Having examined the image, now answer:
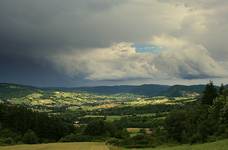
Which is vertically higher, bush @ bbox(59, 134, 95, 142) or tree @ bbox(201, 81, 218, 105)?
tree @ bbox(201, 81, 218, 105)

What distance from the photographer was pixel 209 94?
147000mm

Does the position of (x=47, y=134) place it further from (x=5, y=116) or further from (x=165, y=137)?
(x=165, y=137)

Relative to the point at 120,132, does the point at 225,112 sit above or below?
above

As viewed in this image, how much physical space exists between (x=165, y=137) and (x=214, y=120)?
1786 centimetres

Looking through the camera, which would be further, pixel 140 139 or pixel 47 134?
pixel 47 134

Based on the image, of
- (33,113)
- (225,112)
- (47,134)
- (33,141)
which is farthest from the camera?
(33,113)

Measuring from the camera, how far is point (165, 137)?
127 m

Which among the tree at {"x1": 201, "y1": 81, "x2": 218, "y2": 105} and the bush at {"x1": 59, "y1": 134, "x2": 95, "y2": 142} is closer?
the bush at {"x1": 59, "y1": 134, "x2": 95, "y2": 142}

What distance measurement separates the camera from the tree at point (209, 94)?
14512 cm

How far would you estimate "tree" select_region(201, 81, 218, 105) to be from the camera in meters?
145

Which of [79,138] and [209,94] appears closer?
[79,138]

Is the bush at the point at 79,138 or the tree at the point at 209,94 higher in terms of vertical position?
the tree at the point at 209,94

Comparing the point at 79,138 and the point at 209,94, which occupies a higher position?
the point at 209,94

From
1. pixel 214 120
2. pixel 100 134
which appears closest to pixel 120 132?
pixel 100 134
